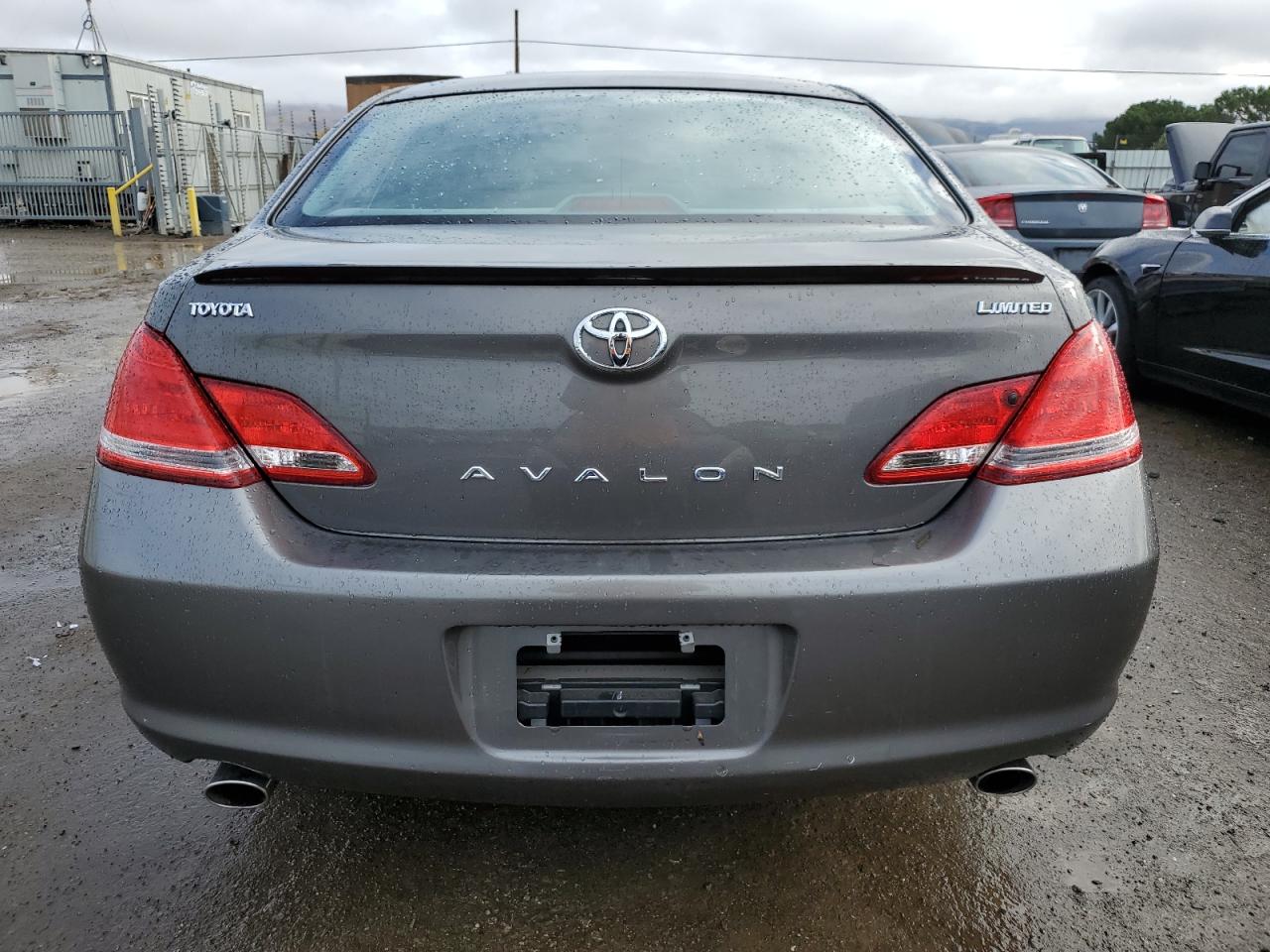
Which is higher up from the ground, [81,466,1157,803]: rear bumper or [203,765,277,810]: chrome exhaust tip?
[81,466,1157,803]: rear bumper

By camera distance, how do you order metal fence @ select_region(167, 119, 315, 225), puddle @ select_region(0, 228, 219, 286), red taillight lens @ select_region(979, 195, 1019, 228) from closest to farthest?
red taillight lens @ select_region(979, 195, 1019, 228) < puddle @ select_region(0, 228, 219, 286) < metal fence @ select_region(167, 119, 315, 225)

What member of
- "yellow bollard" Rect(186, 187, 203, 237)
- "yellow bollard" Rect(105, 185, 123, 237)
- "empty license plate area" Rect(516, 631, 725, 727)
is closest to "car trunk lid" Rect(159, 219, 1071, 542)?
"empty license plate area" Rect(516, 631, 725, 727)

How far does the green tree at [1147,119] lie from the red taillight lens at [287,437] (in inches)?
2497

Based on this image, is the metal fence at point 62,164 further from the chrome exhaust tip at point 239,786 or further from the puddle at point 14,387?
the chrome exhaust tip at point 239,786

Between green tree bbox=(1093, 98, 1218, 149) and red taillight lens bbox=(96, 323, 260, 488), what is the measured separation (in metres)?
63.5

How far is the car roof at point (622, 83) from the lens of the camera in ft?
8.54

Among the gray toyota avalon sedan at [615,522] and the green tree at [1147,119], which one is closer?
the gray toyota avalon sedan at [615,522]

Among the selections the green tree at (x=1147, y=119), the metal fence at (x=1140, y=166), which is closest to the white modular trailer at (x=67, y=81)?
the metal fence at (x=1140, y=166)

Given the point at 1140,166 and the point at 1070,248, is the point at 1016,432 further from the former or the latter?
the point at 1140,166

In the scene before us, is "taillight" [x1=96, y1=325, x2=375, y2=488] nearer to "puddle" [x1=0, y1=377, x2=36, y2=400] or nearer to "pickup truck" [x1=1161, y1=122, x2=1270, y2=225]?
"puddle" [x1=0, y1=377, x2=36, y2=400]

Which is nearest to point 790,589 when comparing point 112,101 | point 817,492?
point 817,492

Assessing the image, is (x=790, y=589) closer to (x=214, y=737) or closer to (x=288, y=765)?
(x=288, y=765)

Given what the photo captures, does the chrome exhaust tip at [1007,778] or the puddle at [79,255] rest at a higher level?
the chrome exhaust tip at [1007,778]

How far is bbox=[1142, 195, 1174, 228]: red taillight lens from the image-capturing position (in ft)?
23.6
